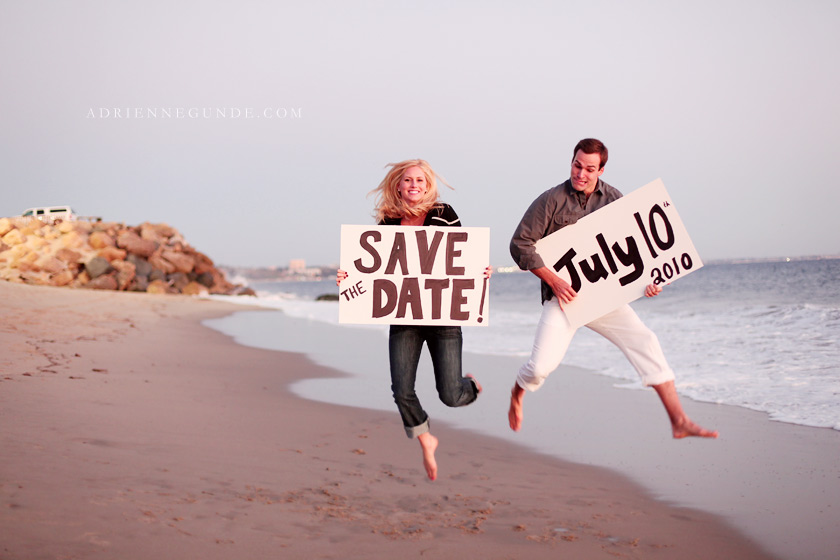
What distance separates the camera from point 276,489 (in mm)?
5059

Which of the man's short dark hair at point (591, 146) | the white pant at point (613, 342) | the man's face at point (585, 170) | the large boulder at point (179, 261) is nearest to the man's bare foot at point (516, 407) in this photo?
the white pant at point (613, 342)

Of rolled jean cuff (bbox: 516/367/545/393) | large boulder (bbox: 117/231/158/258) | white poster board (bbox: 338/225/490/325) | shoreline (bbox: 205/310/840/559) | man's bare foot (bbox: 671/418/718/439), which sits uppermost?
Answer: large boulder (bbox: 117/231/158/258)

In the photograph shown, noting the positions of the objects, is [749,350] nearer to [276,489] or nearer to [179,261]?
[276,489]

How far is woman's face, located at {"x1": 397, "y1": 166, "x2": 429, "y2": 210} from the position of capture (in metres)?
4.43

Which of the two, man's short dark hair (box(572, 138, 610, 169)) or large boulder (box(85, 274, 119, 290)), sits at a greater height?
man's short dark hair (box(572, 138, 610, 169))

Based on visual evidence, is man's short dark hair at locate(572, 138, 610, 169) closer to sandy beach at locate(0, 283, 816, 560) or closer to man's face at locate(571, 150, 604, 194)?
man's face at locate(571, 150, 604, 194)

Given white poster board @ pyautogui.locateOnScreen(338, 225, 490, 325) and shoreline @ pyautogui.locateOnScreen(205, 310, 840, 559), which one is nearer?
white poster board @ pyautogui.locateOnScreen(338, 225, 490, 325)

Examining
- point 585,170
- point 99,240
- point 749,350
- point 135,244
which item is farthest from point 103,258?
point 585,170

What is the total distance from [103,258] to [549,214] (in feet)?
122

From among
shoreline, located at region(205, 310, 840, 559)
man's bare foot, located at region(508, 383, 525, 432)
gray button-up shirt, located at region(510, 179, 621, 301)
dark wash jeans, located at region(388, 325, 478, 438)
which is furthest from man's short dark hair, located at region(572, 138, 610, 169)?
shoreline, located at region(205, 310, 840, 559)

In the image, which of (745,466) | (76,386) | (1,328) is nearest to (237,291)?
(1,328)

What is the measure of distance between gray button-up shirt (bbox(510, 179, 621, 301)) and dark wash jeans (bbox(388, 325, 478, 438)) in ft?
2.10

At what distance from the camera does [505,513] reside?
490cm

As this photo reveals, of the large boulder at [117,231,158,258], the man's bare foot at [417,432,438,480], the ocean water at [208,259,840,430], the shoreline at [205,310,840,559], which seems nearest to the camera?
the man's bare foot at [417,432,438,480]
